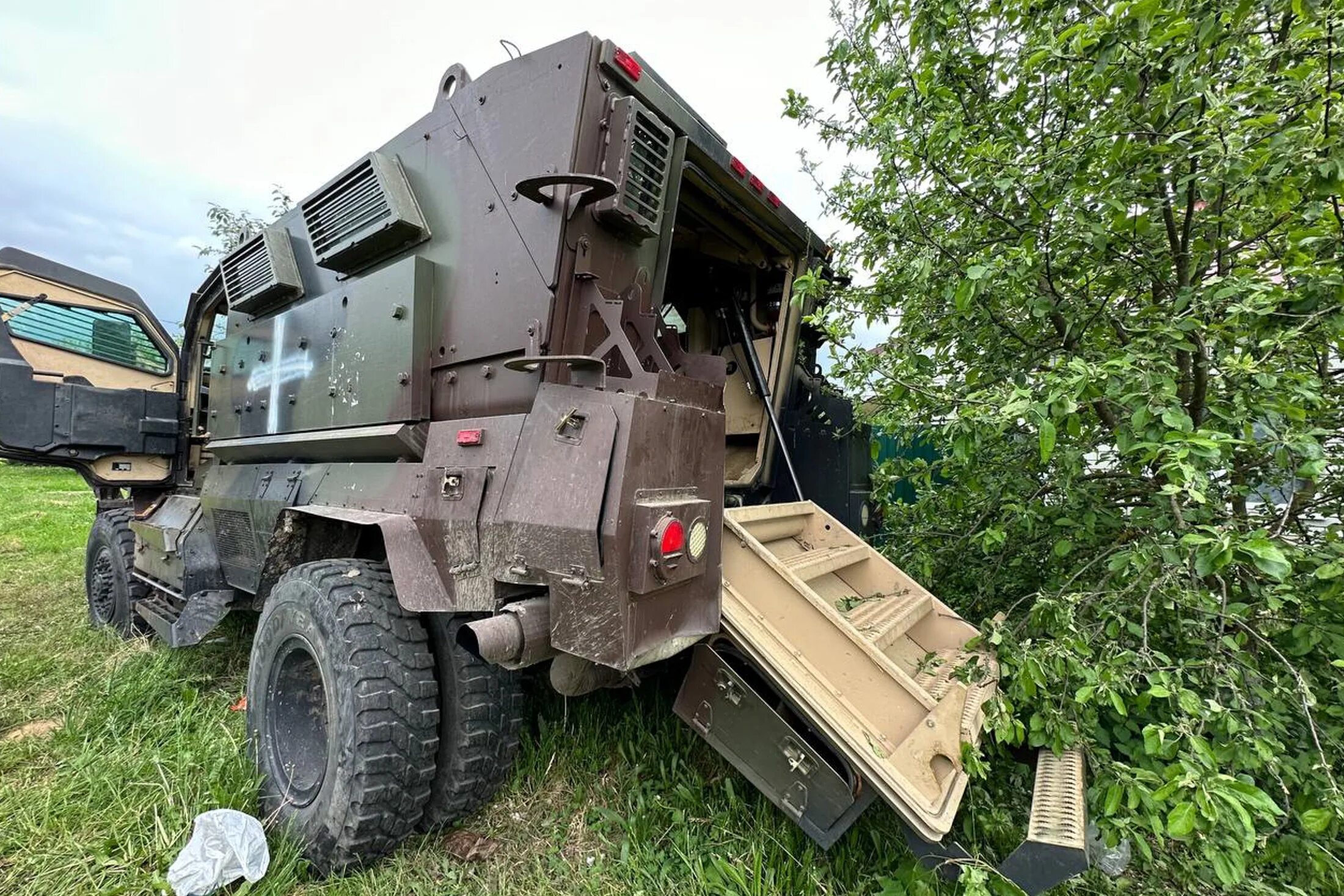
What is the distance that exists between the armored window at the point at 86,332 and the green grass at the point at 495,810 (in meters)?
2.48

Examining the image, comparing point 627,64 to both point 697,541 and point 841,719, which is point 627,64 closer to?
point 697,541

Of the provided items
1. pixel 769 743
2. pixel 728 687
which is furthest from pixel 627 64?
pixel 769 743

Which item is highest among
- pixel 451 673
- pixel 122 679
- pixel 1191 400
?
pixel 1191 400

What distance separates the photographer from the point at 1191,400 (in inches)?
78.0

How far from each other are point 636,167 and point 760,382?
160cm

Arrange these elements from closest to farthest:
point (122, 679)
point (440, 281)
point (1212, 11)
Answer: point (1212, 11), point (440, 281), point (122, 679)

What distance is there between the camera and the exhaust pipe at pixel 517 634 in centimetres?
173

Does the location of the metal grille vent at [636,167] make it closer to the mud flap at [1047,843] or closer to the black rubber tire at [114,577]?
the mud flap at [1047,843]

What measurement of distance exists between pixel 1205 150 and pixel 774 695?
1937mm

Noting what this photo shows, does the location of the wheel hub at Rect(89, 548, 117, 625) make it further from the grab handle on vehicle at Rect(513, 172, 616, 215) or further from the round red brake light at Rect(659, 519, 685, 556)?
the round red brake light at Rect(659, 519, 685, 556)

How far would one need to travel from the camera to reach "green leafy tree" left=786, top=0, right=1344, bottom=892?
1553mm

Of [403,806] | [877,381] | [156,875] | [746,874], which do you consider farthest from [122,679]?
[877,381]

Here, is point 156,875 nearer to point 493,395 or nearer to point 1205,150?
point 493,395

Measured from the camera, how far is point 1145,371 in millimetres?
1718
